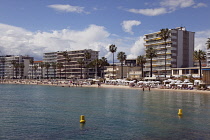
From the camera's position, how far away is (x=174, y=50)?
130 m

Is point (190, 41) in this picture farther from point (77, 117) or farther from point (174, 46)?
point (77, 117)

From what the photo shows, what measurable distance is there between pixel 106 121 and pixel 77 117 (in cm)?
491

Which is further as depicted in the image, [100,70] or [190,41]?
[100,70]

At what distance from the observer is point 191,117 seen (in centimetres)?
3756

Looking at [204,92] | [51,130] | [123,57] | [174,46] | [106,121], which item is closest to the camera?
[51,130]

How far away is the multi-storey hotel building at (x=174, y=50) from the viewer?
129875 millimetres

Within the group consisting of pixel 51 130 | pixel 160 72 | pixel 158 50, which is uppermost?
pixel 158 50

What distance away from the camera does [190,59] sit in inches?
5374

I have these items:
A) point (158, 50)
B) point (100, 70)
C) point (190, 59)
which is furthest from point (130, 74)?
point (100, 70)

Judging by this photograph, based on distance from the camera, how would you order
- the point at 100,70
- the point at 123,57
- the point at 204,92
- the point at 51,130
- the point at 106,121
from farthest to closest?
the point at 100,70 → the point at 123,57 → the point at 204,92 → the point at 106,121 → the point at 51,130

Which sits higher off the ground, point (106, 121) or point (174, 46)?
point (174, 46)

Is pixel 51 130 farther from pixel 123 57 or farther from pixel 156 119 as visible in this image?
pixel 123 57

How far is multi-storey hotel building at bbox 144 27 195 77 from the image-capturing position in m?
130

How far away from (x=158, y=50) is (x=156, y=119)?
4115 inches
